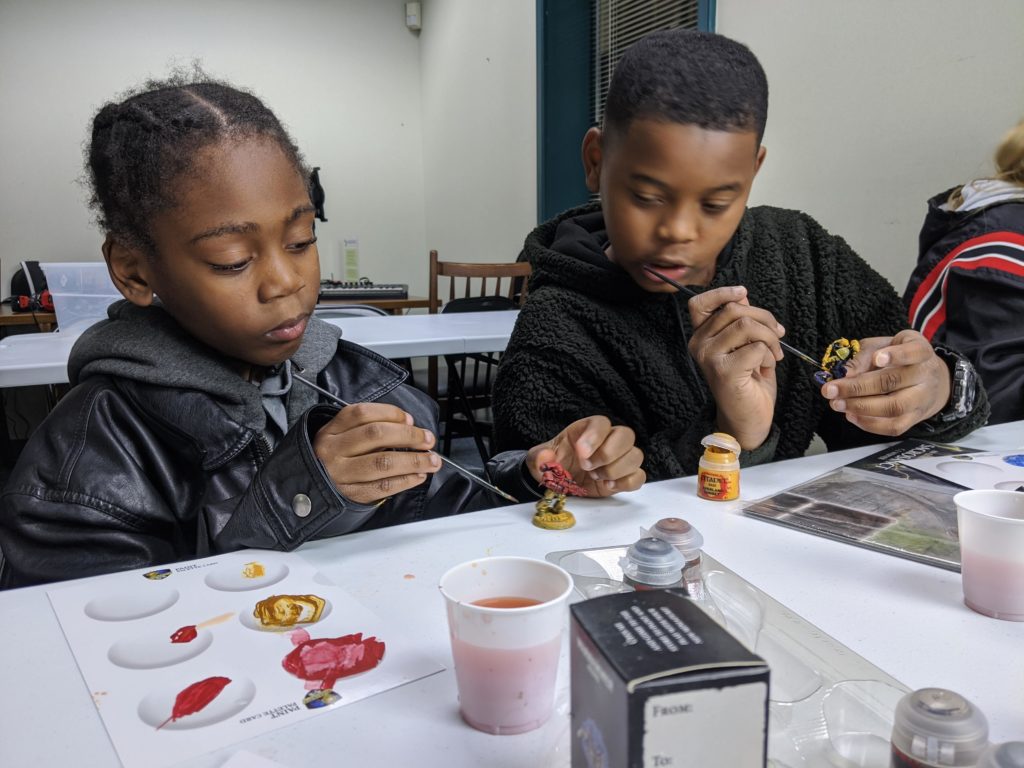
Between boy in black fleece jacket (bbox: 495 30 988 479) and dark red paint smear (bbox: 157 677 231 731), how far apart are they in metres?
0.67

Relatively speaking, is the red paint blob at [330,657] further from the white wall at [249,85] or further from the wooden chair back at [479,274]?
the white wall at [249,85]

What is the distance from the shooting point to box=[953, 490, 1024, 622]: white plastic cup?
1.95ft

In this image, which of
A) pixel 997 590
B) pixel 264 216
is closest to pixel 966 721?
pixel 997 590

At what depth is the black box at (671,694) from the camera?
0.32m

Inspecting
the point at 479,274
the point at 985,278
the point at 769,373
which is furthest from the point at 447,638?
the point at 479,274

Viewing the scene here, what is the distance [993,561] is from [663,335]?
692 mm

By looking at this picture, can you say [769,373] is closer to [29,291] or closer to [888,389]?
[888,389]

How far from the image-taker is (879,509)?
84cm

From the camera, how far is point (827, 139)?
211 cm

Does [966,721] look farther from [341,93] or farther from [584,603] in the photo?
[341,93]

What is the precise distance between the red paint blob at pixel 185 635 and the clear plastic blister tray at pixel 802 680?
318 mm

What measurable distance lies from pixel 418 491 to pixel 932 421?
77 centimetres

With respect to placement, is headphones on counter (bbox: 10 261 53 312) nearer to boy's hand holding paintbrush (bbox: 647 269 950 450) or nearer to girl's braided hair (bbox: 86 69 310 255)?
girl's braided hair (bbox: 86 69 310 255)

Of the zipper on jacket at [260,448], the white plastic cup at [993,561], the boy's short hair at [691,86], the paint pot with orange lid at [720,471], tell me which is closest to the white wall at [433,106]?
the boy's short hair at [691,86]
